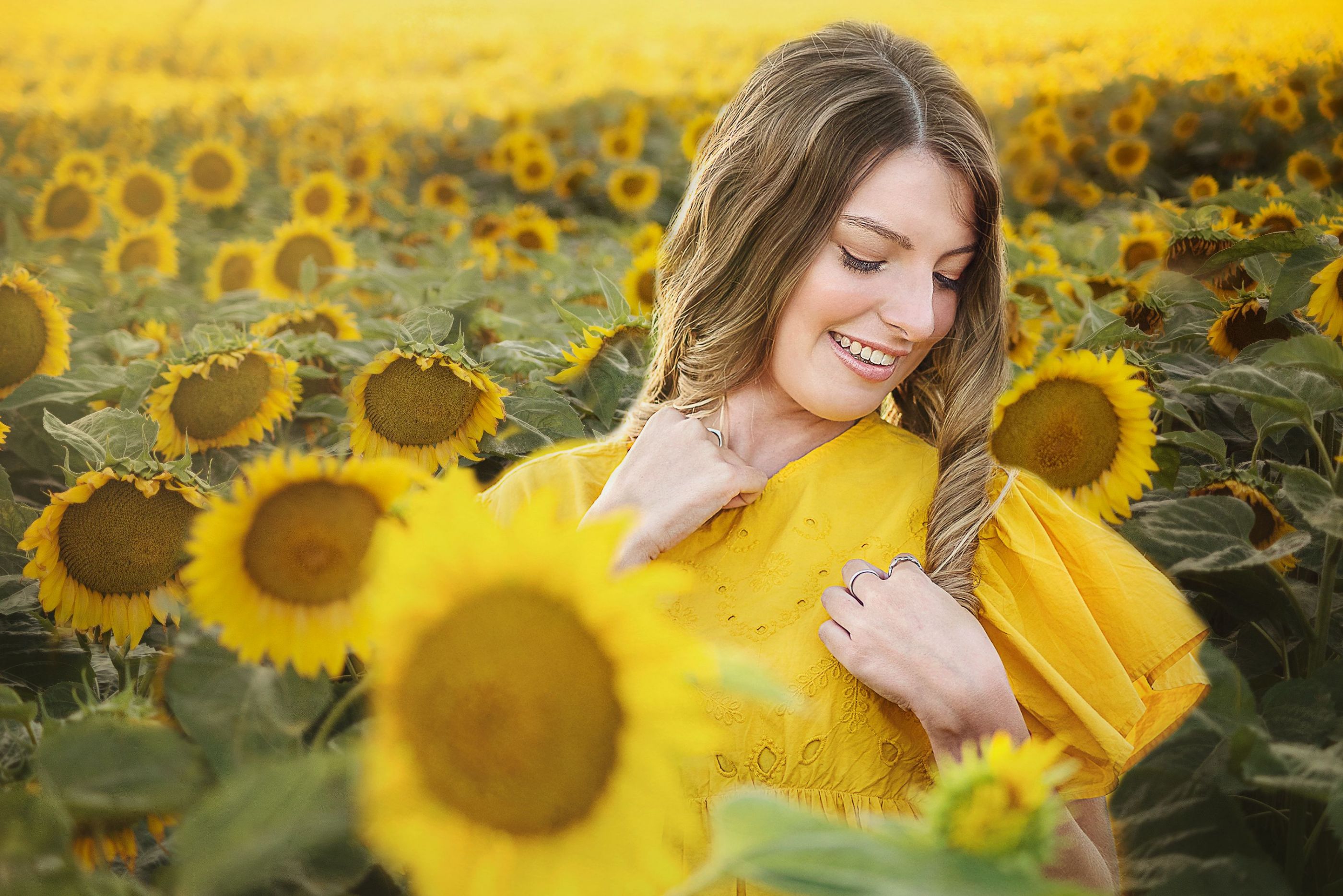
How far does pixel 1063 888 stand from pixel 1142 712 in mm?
891

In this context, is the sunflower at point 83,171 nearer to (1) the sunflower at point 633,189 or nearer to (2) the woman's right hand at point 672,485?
(1) the sunflower at point 633,189

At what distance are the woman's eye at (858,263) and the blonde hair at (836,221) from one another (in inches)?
1.4

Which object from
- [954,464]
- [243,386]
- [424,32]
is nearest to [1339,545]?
[954,464]

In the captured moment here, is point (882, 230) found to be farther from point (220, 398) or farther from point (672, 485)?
point (220, 398)

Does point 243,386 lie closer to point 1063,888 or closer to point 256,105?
point 1063,888

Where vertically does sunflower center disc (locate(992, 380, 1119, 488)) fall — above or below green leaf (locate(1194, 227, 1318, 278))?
below

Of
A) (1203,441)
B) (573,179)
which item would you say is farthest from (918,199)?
(573,179)

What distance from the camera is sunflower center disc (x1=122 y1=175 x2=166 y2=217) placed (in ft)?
11.5

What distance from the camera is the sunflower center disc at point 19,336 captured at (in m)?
1.73

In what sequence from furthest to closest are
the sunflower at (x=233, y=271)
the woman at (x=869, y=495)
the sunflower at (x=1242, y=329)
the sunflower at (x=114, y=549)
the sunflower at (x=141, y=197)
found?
the sunflower at (x=141, y=197)
the sunflower at (x=233, y=271)
the sunflower at (x=1242, y=329)
the woman at (x=869, y=495)
the sunflower at (x=114, y=549)

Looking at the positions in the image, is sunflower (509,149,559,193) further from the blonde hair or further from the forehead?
the forehead

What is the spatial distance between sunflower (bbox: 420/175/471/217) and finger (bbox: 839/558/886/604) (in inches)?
146

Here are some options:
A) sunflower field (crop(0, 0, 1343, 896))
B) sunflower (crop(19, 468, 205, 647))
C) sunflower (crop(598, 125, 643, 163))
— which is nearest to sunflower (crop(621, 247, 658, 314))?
sunflower field (crop(0, 0, 1343, 896))

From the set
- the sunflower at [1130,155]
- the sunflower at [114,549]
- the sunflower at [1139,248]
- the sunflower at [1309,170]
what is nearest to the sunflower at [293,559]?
the sunflower at [114,549]
